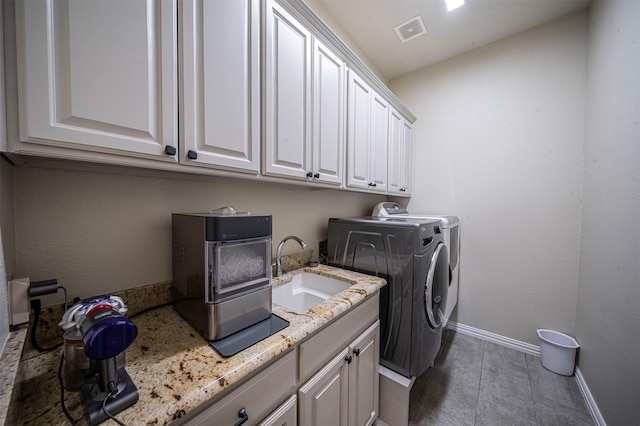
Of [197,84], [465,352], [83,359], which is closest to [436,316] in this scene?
[465,352]

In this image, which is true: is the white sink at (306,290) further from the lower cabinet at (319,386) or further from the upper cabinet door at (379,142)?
the upper cabinet door at (379,142)

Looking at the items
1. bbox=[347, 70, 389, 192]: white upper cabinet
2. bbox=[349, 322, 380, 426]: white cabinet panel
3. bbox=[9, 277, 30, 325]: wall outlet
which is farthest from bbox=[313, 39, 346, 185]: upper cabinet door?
bbox=[9, 277, 30, 325]: wall outlet

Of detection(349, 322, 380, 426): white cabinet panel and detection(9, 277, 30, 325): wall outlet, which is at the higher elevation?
detection(9, 277, 30, 325): wall outlet

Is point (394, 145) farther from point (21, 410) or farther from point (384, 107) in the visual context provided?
point (21, 410)

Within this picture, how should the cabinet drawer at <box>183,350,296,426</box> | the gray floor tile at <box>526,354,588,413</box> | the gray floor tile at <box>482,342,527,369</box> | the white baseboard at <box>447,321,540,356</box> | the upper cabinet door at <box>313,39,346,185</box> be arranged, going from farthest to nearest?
the white baseboard at <box>447,321,540,356</box> < the gray floor tile at <box>482,342,527,369</box> < the gray floor tile at <box>526,354,588,413</box> < the upper cabinet door at <box>313,39,346,185</box> < the cabinet drawer at <box>183,350,296,426</box>

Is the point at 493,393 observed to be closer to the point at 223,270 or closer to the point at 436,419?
the point at 436,419

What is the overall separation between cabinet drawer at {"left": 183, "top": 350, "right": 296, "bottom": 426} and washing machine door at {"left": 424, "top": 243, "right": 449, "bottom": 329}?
953 millimetres

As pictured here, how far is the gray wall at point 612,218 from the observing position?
1239 mm

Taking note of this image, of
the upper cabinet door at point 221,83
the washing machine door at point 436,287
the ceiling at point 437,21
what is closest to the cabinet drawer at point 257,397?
the upper cabinet door at point 221,83

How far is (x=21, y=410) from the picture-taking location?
52 centimetres

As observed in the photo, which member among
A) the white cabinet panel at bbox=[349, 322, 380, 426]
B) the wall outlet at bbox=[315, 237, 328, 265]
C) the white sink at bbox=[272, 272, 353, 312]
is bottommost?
the white cabinet panel at bbox=[349, 322, 380, 426]

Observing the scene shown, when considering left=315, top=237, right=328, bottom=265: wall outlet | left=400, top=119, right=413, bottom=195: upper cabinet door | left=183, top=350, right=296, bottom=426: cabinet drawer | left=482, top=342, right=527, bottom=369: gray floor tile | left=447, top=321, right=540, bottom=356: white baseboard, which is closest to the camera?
left=183, top=350, right=296, bottom=426: cabinet drawer

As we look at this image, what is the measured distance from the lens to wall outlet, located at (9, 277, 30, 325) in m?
0.66

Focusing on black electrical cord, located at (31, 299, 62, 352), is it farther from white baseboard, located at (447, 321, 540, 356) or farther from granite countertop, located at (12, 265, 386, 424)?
white baseboard, located at (447, 321, 540, 356)
